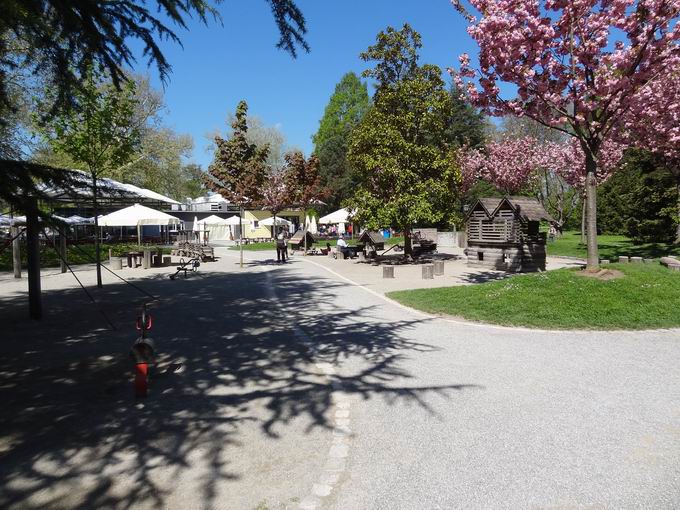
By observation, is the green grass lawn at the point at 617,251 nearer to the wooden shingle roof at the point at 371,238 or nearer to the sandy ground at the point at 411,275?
the sandy ground at the point at 411,275

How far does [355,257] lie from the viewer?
1088 inches

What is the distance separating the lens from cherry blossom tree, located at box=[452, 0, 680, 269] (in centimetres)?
1099

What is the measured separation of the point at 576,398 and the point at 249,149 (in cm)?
2390

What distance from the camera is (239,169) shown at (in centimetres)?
2502

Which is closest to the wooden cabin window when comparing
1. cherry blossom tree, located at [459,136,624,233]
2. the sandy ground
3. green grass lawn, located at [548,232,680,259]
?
the sandy ground

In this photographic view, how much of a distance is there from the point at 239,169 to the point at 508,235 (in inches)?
558

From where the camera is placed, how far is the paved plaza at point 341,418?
3502mm

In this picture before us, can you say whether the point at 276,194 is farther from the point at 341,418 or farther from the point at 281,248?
the point at 341,418

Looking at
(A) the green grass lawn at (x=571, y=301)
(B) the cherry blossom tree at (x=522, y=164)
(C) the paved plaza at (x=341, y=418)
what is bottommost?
(C) the paved plaza at (x=341, y=418)

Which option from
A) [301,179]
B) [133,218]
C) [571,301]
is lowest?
[571,301]

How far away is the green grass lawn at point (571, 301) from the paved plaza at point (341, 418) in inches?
28.8

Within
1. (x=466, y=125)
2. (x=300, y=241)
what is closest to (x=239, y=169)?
(x=300, y=241)

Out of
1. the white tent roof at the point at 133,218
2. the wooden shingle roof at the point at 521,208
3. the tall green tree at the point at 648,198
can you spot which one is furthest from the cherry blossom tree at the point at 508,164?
the white tent roof at the point at 133,218

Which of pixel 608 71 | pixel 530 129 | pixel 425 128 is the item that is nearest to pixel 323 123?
pixel 530 129
